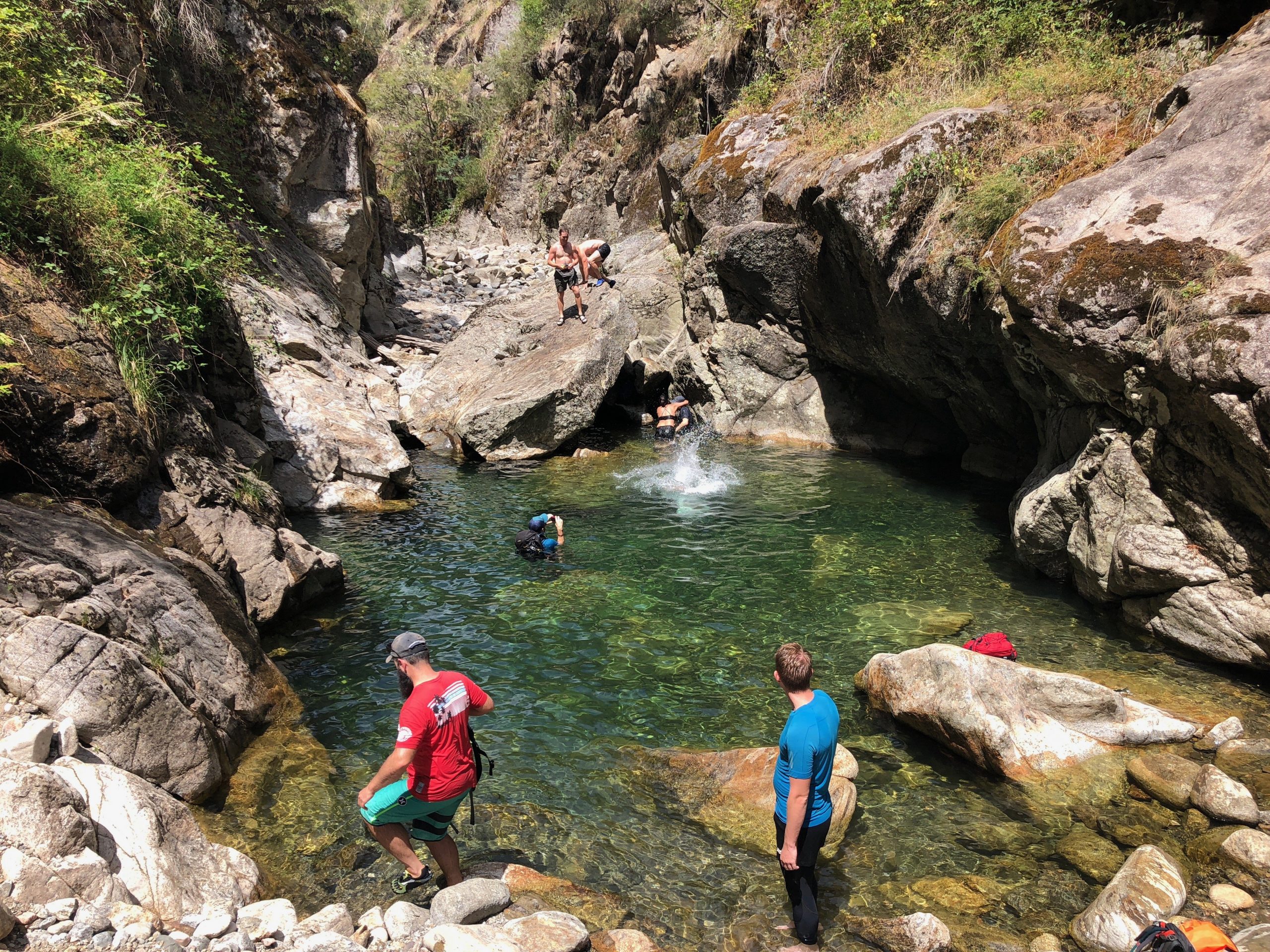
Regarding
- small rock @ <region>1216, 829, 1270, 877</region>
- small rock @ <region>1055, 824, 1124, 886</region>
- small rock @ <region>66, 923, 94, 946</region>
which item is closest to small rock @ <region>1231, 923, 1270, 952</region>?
small rock @ <region>1216, 829, 1270, 877</region>

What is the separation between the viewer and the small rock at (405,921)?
159 inches

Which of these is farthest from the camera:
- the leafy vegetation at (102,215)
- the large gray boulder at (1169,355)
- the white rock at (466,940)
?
the leafy vegetation at (102,215)

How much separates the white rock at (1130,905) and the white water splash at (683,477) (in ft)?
31.2

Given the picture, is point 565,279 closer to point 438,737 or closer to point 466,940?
point 438,737

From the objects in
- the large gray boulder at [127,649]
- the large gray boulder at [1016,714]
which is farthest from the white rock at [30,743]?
the large gray boulder at [1016,714]

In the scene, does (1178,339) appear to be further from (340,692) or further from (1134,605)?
(340,692)

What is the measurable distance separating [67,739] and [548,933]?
2.93 metres

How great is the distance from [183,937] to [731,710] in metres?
4.54

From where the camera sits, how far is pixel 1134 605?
26.8 ft

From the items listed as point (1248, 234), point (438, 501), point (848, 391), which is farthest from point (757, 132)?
point (1248, 234)

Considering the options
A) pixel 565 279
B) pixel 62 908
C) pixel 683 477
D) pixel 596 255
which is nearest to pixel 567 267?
pixel 565 279

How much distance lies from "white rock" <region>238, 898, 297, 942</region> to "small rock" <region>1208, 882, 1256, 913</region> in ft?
17.2

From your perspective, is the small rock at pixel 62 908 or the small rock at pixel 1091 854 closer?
the small rock at pixel 62 908

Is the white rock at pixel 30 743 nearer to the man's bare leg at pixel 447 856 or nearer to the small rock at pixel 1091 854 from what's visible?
the man's bare leg at pixel 447 856
